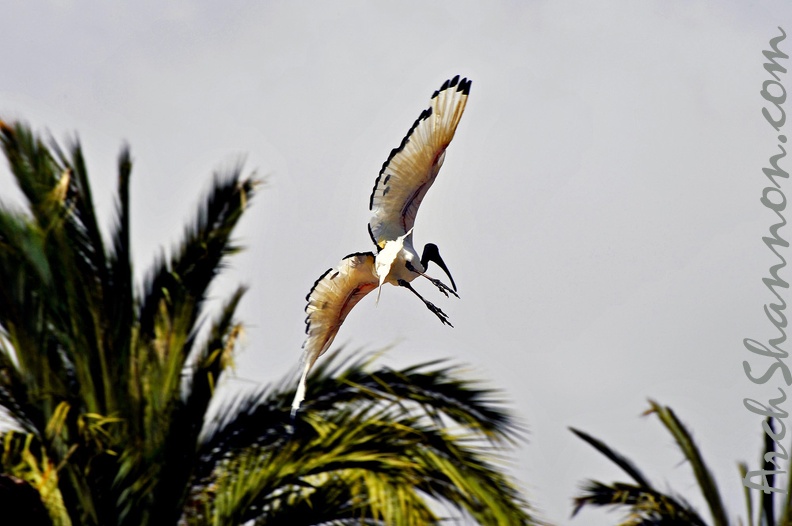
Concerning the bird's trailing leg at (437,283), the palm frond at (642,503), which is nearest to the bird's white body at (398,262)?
the bird's trailing leg at (437,283)

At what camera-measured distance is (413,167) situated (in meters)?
5.71

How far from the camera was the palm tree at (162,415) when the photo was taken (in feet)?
23.1

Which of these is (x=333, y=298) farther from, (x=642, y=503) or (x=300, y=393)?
(x=642, y=503)

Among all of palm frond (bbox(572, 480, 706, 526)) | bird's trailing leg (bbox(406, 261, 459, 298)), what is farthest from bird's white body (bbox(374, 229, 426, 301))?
palm frond (bbox(572, 480, 706, 526))

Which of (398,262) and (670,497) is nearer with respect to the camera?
(398,262)

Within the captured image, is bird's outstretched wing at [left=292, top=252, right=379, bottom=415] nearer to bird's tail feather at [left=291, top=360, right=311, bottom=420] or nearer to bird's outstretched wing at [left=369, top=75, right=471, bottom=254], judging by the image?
bird's tail feather at [left=291, top=360, right=311, bottom=420]

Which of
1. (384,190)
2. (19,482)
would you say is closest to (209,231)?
(19,482)

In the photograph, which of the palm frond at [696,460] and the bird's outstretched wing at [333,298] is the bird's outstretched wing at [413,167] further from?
the palm frond at [696,460]

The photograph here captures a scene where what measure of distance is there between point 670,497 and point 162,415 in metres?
2.73

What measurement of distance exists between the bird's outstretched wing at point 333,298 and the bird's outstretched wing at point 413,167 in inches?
4.7

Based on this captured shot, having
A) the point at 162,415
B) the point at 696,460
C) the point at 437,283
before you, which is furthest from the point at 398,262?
the point at 696,460

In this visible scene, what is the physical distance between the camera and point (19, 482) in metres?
6.55

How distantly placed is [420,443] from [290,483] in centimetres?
67

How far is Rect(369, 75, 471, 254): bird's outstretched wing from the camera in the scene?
18.7ft
